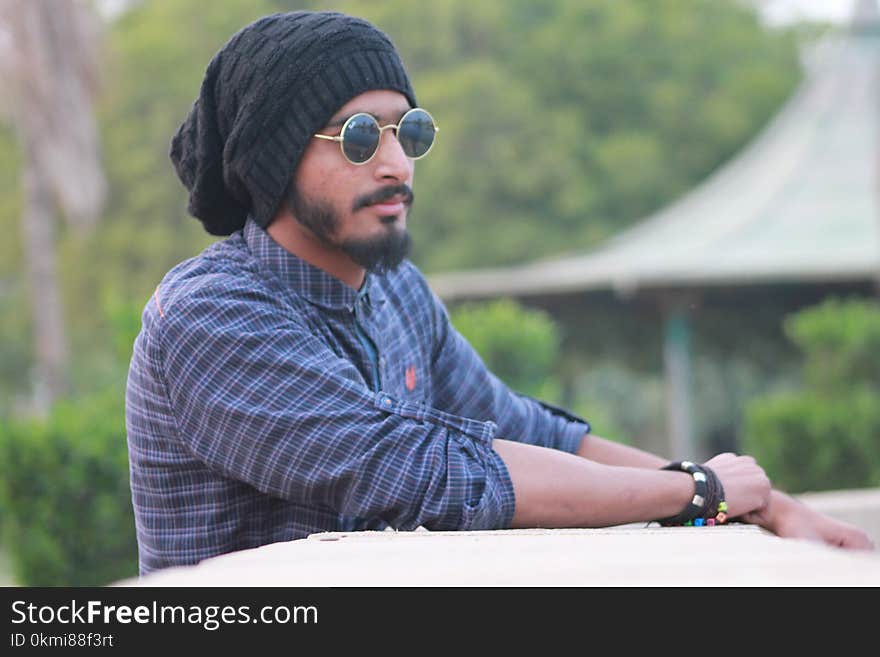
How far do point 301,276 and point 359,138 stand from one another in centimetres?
26

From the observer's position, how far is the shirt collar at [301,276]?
8.05 feet

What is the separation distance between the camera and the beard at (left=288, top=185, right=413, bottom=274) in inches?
97.2

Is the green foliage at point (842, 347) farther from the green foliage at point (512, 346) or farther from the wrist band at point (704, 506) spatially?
the wrist band at point (704, 506)

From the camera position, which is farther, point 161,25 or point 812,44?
point 812,44

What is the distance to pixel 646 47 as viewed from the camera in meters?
25.9

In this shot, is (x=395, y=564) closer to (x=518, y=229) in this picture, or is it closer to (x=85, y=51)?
(x=85, y=51)

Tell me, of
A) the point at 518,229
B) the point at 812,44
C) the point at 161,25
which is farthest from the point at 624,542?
the point at 812,44

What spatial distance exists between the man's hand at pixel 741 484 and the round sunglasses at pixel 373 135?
756mm

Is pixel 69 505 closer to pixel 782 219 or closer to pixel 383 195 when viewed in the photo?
pixel 383 195

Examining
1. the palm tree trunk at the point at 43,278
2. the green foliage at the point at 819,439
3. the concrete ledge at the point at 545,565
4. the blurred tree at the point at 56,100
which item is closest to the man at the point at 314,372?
the concrete ledge at the point at 545,565

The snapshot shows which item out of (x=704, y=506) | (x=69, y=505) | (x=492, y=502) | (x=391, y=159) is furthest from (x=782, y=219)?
(x=492, y=502)

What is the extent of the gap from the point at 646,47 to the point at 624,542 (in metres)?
25.1

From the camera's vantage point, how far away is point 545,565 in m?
1.44
